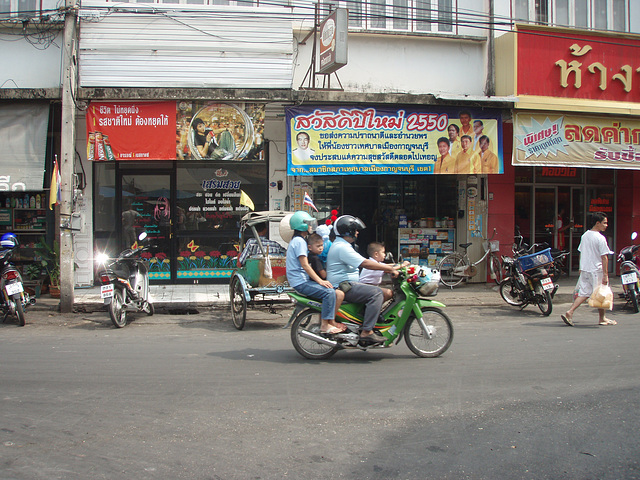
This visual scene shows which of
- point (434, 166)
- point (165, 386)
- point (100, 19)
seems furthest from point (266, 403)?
point (100, 19)

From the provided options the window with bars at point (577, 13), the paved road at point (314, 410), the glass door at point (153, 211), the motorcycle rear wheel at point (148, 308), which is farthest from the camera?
the window with bars at point (577, 13)

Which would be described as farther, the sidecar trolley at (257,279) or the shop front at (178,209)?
the shop front at (178,209)

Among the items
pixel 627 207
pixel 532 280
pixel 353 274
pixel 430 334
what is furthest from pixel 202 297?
pixel 627 207

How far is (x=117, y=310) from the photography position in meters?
8.84

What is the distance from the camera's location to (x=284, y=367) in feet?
21.1

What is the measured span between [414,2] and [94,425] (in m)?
11.6

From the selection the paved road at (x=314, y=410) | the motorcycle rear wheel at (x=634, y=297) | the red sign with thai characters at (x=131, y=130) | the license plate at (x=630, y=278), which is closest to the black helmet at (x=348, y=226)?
the paved road at (x=314, y=410)

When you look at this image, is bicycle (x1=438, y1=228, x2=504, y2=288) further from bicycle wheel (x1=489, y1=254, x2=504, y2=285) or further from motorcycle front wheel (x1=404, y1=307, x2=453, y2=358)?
motorcycle front wheel (x1=404, y1=307, x2=453, y2=358)

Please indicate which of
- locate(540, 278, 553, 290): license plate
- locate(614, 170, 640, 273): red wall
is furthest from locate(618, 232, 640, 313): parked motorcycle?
locate(614, 170, 640, 273): red wall

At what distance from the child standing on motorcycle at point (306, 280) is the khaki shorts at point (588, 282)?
4574mm

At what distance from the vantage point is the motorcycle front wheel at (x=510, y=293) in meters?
10.7

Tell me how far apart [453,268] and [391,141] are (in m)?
3.31

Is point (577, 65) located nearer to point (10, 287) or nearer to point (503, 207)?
point (503, 207)

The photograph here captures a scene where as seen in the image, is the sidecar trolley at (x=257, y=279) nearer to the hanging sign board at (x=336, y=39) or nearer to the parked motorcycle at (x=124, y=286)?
the parked motorcycle at (x=124, y=286)
